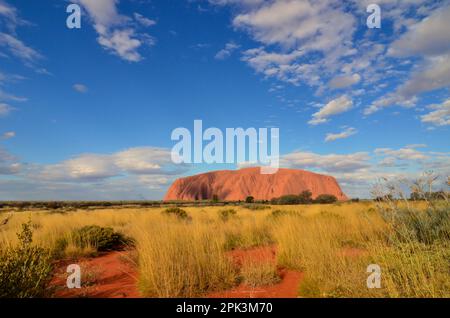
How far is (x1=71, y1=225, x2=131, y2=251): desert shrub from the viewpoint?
9984 millimetres

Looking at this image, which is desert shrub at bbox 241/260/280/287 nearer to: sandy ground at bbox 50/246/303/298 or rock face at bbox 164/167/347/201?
sandy ground at bbox 50/246/303/298

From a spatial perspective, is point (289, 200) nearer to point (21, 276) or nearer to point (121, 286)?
point (121, 286)

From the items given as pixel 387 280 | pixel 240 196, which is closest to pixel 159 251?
pixel 387 280

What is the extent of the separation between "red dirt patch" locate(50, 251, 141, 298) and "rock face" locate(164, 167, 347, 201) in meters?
97.3

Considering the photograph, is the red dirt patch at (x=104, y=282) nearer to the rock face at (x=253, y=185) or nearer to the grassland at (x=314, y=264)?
the grassland at (x=314, y=264)

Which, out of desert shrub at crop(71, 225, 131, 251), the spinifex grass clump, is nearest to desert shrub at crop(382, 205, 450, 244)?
the spinifex grass clump

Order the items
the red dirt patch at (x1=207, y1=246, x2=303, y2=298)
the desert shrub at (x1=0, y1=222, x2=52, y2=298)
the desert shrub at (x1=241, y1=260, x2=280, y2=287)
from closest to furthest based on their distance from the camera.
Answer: the desert shrub at (x1=0, y1=222, x2=52, y2=298) < the red dirt patch at (x1=207, y1=246, x2=303, y2=298) < the desert shrub at (x1=241, y1=260, x2=280, y2=287)

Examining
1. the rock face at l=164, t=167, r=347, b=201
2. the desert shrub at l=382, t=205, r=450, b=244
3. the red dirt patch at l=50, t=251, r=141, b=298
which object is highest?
→ the rock face at l=164, t=167, r=347, b=201

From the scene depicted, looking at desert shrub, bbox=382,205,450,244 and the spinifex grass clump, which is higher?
desert shrub, bbox=382,205,450,244
